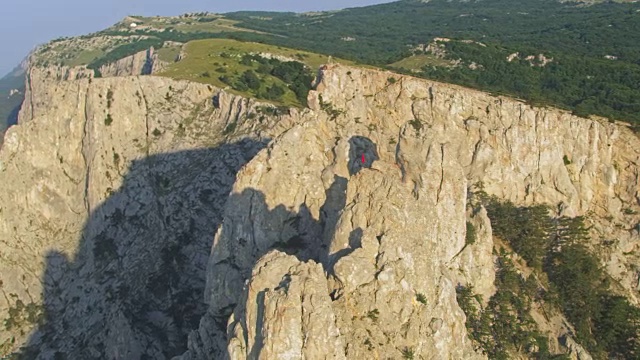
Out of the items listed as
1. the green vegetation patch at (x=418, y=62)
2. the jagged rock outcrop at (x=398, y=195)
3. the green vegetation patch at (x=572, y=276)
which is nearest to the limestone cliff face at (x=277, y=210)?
the jagged rock outcrop at (x=398, y=195)

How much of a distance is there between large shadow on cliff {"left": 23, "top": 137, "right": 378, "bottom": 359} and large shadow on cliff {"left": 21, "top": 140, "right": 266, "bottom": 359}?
109 millimetres

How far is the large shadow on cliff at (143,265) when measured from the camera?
69312 millimetres

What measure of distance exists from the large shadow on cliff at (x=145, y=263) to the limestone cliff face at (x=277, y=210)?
0.19 metres

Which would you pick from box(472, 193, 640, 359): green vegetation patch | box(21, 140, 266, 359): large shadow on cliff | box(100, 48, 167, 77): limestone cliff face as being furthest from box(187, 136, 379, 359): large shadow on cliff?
box(100, 48, 167, 77): limestone cliff face

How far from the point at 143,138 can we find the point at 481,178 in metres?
39.5

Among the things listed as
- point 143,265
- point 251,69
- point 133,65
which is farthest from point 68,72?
point 143,265

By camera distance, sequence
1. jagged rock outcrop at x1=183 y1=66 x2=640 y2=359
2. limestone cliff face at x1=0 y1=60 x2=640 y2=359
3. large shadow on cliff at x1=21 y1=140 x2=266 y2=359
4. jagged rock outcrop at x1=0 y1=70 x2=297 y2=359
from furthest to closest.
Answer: jagged rock outcrop at x1=0 y1=70 x2=297 y2=359 < large shadow on cliff at x1=21 y1=140 x2=266 y2=359 < jagged rock outcrop at x1=183 y1=66 x2=640 y2=359 < limestone cliff face at x1=0 y1=60 x2=640 y2=359

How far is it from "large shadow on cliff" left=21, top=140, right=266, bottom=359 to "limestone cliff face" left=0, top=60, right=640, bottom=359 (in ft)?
0.63

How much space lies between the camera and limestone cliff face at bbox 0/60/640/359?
3928cm

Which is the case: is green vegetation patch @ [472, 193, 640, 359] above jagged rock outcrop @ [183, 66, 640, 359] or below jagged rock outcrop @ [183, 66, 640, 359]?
below

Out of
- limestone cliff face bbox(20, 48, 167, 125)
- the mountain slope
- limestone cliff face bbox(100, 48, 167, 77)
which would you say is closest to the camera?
the mountain slope

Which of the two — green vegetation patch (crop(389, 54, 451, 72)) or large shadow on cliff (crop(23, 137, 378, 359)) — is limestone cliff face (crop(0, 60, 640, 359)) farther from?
A: green vegetation patch (crop(389, 54, 451, 72))

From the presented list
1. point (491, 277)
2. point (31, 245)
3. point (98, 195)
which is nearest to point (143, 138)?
point (98, 195)

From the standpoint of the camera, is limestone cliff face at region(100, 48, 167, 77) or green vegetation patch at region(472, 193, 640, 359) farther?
limestone cliff face at region(100, 48, 167, 77)
